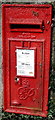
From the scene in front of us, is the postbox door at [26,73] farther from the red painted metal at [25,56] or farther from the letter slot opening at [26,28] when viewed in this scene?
the letter slot opening at [26,28]

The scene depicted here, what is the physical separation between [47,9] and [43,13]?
0.08 m

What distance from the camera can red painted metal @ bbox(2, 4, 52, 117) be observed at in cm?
381

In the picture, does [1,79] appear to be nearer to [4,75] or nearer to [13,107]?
[4,75]

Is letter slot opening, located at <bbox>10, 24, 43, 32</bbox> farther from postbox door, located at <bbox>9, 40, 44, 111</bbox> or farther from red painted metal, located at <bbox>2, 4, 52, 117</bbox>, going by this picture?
postbox door, located at <bbox>9, 40, 44, 111</bbox>

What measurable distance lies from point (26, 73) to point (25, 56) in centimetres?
27

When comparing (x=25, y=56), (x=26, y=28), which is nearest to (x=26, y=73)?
(x=25, y=56)

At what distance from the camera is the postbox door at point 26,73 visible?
3.93 meters

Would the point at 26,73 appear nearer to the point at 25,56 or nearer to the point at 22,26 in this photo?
the point at 25,56

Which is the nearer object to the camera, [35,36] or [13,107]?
[35,36]

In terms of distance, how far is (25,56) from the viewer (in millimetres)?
3980

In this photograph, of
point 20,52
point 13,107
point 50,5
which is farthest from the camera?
point 13,107

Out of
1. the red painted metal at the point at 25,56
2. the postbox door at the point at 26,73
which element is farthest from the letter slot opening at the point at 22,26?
the postbox door at the point at 26,73

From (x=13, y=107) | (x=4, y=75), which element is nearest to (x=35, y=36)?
(x=4, y=75)

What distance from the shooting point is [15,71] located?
4090mm
